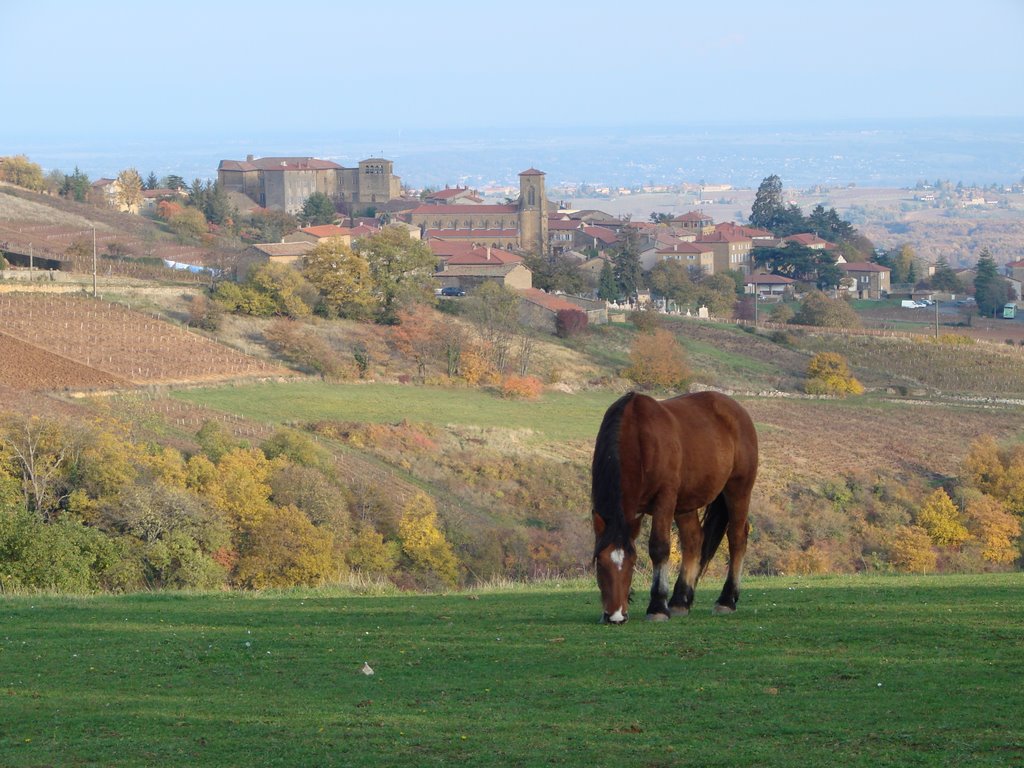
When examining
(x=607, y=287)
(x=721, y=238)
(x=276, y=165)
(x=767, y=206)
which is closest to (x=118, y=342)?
(x=607, y=287)

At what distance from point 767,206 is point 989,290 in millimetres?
65915

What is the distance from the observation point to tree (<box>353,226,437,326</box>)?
3159 inches

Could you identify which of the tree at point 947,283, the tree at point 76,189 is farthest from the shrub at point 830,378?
the tree at point 76,189

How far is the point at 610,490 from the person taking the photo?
1145cm

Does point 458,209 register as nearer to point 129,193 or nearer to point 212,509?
point 129,193

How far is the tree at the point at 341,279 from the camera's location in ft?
257

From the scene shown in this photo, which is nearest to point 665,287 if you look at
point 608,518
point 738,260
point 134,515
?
point 738,260

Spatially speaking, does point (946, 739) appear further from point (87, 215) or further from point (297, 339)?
point (87, 215)

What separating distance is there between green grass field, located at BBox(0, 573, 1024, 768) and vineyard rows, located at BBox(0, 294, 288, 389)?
45086mm

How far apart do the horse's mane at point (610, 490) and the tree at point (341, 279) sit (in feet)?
220

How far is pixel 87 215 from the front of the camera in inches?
4601

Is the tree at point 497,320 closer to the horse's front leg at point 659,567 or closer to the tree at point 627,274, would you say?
the tree at point 627,274

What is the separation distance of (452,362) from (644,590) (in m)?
57.5

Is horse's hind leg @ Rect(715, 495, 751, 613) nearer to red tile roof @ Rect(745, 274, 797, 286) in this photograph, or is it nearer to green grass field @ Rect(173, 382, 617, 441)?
green grass field @ Rect(173, 382, 617, 441)
